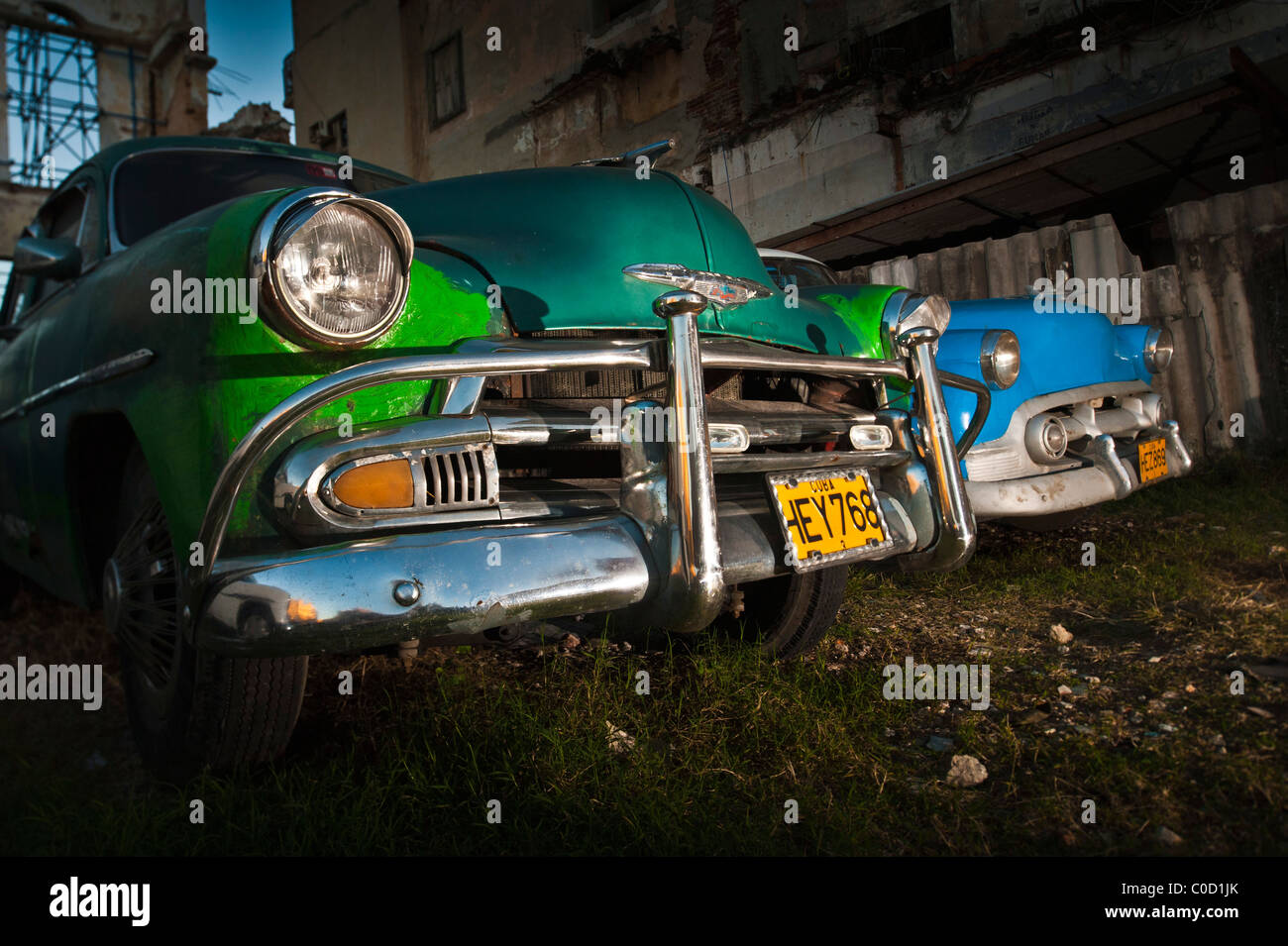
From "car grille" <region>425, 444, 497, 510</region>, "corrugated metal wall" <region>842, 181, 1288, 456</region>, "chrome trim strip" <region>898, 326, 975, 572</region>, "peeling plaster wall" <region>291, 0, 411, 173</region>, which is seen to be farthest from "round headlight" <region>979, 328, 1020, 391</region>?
"peeling plaster wall" <region>291, 0, 411, 173</region>

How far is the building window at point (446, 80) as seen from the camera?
1367 centimetres

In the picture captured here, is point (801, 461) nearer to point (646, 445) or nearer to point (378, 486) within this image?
point (646, 445)

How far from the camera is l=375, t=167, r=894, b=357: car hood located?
1988 millimetres

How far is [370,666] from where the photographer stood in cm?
258

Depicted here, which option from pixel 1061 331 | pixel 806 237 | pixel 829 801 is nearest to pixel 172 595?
pixel 829 801

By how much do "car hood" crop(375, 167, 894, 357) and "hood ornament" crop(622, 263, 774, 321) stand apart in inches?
3.1

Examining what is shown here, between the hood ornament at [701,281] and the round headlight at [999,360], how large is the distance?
125 centimetres

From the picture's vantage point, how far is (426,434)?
1.60 meters

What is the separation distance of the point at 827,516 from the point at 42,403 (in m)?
2.12

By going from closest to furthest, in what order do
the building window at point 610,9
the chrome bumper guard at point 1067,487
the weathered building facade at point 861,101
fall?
the chrome bumper guard at point 1067,487 → the weathered building facade at point 861,101 → the building window at point 610,9

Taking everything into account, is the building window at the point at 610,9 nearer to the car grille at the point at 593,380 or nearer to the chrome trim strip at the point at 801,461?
the car grille at the point at 593,380

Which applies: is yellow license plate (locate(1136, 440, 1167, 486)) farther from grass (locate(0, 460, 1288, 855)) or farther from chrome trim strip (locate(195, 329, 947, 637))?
chrome trim strip (locate(195, 329, 947, 637))

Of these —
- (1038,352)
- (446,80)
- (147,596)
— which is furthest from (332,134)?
(147,596)

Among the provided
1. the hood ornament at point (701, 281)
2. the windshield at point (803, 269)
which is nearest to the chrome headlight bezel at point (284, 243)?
the hood ornament at point (701, 281)
